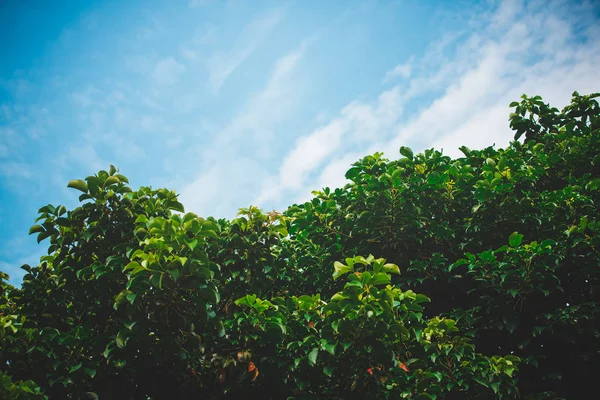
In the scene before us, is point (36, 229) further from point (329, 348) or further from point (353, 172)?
point (353, 172)

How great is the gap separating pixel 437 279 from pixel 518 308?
1145 mm

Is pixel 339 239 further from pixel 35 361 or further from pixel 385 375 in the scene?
pixel 35 361

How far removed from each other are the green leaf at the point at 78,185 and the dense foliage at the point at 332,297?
0.01m

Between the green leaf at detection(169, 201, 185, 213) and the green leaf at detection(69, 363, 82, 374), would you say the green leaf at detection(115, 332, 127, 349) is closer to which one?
the green leaf at detection(69, 363, 82, 374)

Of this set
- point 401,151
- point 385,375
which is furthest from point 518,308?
point 401,151

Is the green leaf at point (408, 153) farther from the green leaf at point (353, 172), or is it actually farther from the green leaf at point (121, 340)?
the green leaf at point (121, 340)

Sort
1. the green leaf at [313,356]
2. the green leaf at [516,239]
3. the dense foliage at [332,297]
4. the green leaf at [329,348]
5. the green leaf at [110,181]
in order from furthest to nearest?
1. the green leaf at [110,181]
2. the green leaf at [516,239]
3. the dense foliage at [332,297]
4. the green leaf at [313,356]
5. the green leaf at [329,348]

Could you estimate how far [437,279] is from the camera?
5754 mm

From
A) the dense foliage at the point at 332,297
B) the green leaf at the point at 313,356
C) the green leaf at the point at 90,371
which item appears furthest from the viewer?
the green leaf at the point at 90,371

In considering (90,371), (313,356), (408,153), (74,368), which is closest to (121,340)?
(90,371)

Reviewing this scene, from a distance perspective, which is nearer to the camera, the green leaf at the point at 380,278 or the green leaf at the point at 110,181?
the green leaf at the point at 380,278

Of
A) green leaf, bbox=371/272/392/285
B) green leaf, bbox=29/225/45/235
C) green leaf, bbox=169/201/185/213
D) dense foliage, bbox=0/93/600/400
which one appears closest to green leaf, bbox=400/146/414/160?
dense foliage, bbox=0/93/600/400

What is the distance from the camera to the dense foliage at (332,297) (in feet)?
12.8

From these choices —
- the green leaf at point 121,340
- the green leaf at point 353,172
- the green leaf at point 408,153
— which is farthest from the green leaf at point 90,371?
the green leaf at point 408,153
